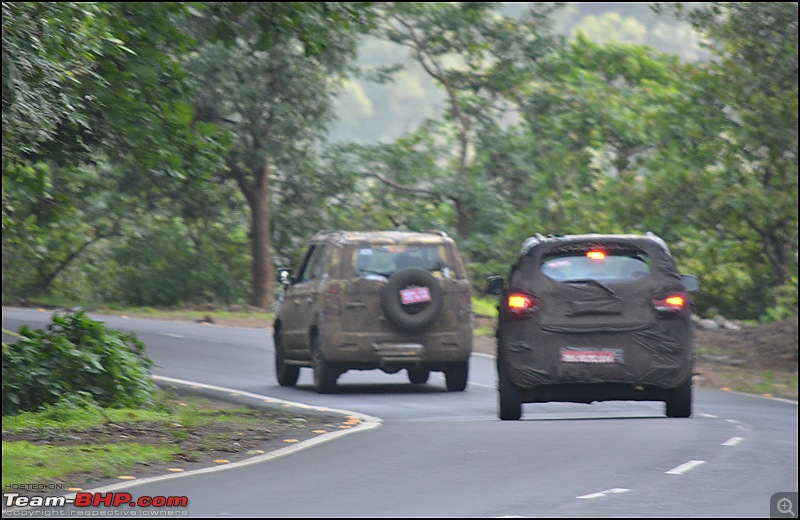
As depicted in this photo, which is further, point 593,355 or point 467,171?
point 467,171

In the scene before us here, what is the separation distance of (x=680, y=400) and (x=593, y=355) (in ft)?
3.51

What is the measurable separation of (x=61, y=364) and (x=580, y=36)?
1821 inches

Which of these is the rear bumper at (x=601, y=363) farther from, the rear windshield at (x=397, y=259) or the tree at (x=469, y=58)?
the tree at (x=469, y=58)

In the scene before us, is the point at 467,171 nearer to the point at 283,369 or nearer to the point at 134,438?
the point at 283,369

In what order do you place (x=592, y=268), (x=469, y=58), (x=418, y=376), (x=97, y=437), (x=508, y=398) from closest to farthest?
(x=592, y=268) → (x=508, y=398) → (x=97, y=437) → (x=418, y=376) → (x=469, y=58)

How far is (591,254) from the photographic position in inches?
571

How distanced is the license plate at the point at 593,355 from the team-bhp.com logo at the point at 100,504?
13.6ft

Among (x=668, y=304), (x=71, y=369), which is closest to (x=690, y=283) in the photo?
(x=668, y=304)

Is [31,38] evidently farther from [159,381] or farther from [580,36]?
[580,36]

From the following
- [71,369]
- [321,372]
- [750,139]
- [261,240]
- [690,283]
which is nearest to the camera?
[690,283]

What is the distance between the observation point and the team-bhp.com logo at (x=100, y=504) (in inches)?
430

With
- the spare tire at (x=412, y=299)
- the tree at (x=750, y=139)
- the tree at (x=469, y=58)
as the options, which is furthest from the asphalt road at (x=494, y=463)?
the tree at (x=469, y=58)

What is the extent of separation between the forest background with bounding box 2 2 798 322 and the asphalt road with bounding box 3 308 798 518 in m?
12.9

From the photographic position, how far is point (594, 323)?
1435cm
